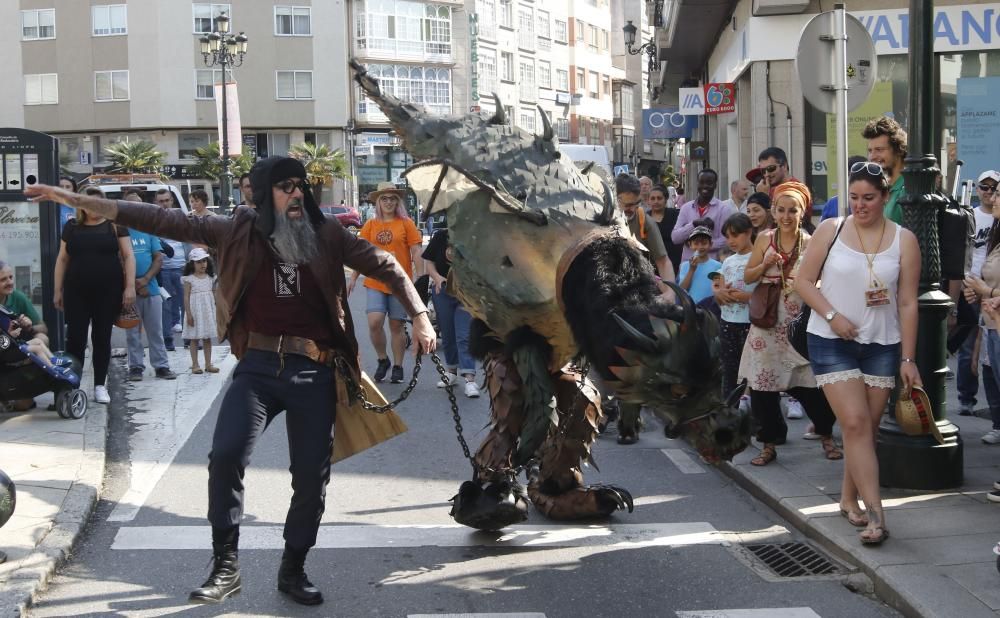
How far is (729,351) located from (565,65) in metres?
65.3

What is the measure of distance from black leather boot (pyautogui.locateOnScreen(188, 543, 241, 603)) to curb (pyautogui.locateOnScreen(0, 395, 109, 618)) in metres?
0.74

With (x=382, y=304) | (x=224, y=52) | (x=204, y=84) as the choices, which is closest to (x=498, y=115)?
(x=382, y=304)

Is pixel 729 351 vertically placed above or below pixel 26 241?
below

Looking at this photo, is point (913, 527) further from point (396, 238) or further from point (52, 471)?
point (396, 238)

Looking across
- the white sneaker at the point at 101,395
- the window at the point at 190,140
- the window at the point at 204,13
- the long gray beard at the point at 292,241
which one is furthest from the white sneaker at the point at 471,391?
the window at the point at 204,13

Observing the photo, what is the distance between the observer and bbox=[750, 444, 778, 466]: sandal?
732 centimetres

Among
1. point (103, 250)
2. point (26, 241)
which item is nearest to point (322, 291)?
point (103, 250)

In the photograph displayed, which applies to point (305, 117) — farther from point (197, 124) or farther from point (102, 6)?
point (102, 6)

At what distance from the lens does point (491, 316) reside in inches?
220

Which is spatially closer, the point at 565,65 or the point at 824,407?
the point at 824,407

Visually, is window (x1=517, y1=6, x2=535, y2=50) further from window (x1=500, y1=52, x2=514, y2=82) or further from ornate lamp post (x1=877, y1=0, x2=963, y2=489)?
ornate lamp post (x1=877, y1=0, x2=963, y2=489)

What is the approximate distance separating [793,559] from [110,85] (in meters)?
50.1

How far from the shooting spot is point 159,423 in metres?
9.18

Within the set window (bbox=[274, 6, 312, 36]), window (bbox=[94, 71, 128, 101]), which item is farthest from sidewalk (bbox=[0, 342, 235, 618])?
window (bbox=[274, 6, 312, 36])
